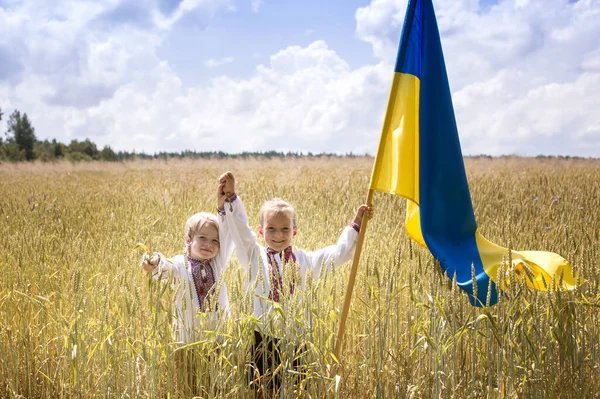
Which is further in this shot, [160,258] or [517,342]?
[160,258]

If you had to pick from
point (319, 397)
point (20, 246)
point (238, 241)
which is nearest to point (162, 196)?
Answer: point (20, 246)

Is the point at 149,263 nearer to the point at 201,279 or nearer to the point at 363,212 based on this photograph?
the point at 201,279

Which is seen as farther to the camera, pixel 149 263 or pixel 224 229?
pixel 224 229

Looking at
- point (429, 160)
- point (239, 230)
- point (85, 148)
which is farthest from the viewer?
point (85, 148)

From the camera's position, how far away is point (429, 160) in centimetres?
333

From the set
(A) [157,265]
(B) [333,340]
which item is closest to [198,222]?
(A) [157,265]

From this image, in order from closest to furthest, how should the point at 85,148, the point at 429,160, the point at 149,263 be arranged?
the point at 149,263 < the point at 429,160 < the point at 85,148

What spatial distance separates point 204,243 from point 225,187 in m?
0.35

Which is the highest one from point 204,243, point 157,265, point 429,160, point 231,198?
point 429,160

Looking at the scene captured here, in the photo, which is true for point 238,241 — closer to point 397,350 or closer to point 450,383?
point 397,350

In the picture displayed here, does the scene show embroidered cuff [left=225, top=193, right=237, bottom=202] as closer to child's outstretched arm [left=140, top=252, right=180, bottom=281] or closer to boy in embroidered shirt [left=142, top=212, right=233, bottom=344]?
boy in embroidered shirt [left=142, top=212, right=233, bottom=344]

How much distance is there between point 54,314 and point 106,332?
3.47 ft

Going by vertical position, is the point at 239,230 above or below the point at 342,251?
above

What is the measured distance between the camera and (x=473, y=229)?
3.41 m
